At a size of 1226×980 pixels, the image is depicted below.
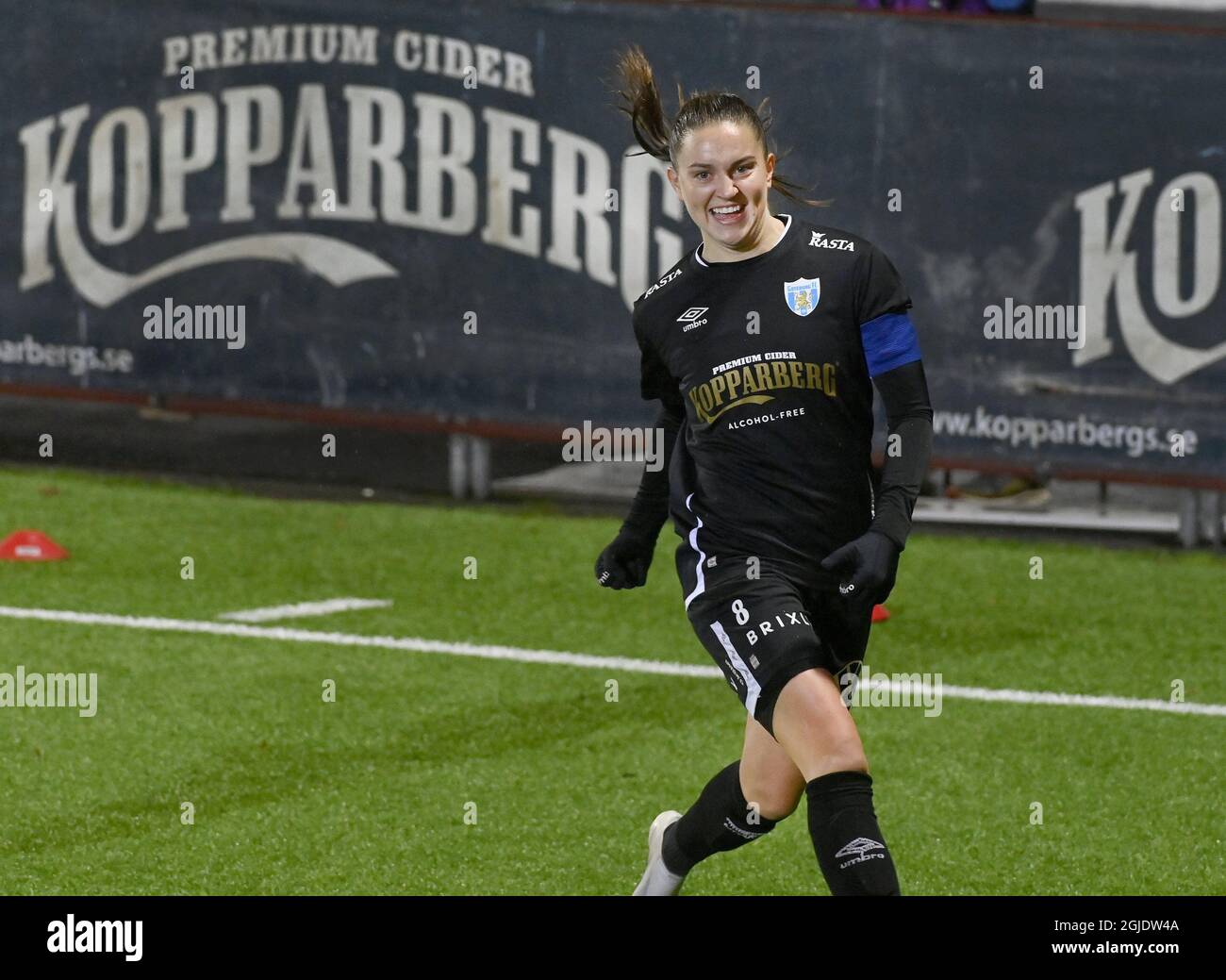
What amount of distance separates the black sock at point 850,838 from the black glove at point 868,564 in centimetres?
43

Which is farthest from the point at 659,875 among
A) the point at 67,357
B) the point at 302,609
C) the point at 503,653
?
the point at 67,357

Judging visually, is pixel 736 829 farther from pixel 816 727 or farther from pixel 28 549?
pixel 28 549

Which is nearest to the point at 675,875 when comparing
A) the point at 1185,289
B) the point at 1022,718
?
the point at 1022,718

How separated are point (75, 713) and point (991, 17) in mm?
6609

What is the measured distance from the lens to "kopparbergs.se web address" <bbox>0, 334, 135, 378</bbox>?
14.3 meters

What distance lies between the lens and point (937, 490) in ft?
44.7

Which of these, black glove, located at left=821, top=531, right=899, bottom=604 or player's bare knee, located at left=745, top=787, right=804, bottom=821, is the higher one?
black glove, located at left=821, top=531, right=899, bottom=604

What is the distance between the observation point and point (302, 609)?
10.8 meters

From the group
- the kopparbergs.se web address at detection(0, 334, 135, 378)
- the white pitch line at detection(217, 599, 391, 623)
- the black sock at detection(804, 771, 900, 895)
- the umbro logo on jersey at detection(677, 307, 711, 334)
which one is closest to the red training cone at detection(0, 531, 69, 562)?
the white pitch line at detection(217, 599, 391, 623)

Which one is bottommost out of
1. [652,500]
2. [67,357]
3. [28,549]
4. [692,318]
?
[652,500]

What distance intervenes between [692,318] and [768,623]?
843mm

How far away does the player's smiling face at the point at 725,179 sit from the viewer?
18.1 ft

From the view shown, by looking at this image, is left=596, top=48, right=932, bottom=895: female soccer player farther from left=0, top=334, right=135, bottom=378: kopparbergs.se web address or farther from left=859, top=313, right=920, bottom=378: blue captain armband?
left=0, top=334, right=135, bottom=378: kopparbergs.se web address

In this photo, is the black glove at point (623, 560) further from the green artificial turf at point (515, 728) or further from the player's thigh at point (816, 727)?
the green artificial turf at point (515, 728)
